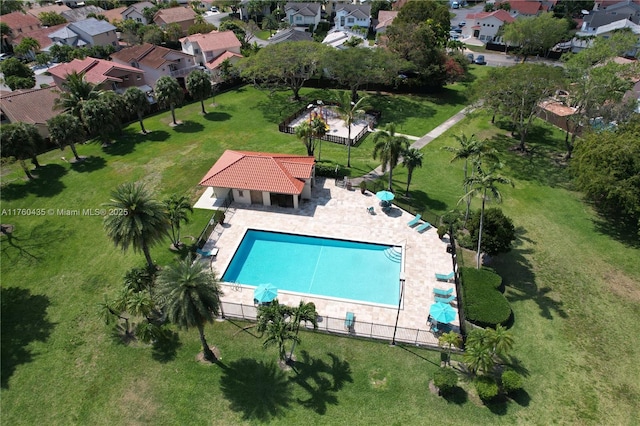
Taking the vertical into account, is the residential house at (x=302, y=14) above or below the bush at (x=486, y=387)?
above

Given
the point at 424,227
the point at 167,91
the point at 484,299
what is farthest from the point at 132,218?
the point at 167,91

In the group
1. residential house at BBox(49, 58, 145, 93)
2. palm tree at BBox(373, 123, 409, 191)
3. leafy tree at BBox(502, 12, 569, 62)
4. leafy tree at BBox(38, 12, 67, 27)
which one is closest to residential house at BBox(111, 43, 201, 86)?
residential house at BBox(49, 58, 145, 93)

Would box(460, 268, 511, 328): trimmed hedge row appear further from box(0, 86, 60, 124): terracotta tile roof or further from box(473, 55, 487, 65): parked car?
box(473, 55, 487, 65): parked car

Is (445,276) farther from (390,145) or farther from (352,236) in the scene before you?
(390,145)

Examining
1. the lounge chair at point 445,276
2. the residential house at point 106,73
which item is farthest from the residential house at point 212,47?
the lounge chair at point 445,276

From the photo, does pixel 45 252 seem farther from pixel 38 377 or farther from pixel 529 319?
pixel 529 319

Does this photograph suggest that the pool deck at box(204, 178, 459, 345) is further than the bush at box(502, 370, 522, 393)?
Yes

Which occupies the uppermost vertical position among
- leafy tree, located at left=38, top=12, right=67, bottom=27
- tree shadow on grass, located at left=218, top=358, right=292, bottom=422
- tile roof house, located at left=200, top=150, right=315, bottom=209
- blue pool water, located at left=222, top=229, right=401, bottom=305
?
leafy tree, located at left=38, top=12, right=67, bottom=27

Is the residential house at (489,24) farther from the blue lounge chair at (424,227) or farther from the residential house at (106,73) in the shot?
the residential house at (106,73)
